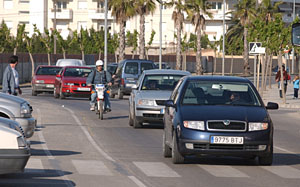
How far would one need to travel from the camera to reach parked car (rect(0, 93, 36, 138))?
15.6 meters

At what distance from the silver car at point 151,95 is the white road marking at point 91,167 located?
7.39 meters

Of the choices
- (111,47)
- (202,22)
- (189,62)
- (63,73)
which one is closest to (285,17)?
(189,62)

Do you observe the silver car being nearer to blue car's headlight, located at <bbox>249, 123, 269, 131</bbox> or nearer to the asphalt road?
the asphalt road

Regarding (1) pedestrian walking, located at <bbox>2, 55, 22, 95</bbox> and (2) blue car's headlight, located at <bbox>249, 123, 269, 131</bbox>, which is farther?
(1) pedestrian walking, located at <bbox>2, 55, 22, 95</bbox>

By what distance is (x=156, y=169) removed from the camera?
44.0ft

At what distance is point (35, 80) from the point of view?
142ft

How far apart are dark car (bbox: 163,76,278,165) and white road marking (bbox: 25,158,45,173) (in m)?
2.25

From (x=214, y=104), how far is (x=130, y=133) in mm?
6933

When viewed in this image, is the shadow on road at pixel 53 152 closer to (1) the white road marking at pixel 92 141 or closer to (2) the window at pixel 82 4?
(1) the white road marking at pixel 92 141

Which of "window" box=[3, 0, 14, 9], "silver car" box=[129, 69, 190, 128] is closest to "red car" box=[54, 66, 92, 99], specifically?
"silver car" box=[129, 69, 190, 128]

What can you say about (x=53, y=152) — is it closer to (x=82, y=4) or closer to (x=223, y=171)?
(x=223, y=171)

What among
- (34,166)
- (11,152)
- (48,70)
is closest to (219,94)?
(34,166)

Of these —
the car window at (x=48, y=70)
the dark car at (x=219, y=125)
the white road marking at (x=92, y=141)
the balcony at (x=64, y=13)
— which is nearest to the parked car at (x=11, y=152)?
the dark car at (x=219, y=125)

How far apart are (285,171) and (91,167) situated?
3149 millimetres
